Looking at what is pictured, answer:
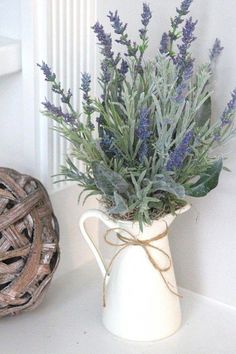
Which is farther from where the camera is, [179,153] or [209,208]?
[209,208]

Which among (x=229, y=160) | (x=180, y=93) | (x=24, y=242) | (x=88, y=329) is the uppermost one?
(x=180, y=93)

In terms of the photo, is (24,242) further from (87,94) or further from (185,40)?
(185,40)

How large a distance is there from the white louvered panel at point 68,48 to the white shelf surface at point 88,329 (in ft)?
0.55

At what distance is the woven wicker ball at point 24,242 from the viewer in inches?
37.0

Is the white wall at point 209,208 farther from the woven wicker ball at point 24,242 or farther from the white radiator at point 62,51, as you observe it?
the woven wicker ball at point 24,242

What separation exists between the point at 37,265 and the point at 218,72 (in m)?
0.34

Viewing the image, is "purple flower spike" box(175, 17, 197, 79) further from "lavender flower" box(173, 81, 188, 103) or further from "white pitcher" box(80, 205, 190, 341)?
"white pitcher" box(80, 205, 190, 341)

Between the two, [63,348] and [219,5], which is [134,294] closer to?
[63,348]

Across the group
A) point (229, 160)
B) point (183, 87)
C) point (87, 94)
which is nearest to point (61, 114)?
point (87, 94)

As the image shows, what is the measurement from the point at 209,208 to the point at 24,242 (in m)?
0.26

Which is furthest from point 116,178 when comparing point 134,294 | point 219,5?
point 219,5

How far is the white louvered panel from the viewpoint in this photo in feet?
3.28

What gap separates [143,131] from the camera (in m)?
0.84

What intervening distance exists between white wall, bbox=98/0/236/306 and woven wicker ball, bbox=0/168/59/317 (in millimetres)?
200
